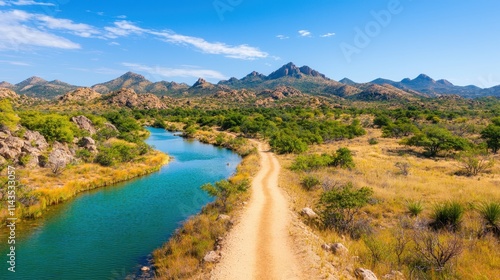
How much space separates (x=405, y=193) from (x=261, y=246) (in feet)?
51.2

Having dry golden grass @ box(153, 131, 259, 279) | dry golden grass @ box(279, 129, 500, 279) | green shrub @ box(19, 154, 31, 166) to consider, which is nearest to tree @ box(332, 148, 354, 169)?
dry golden grass @ box(279, 129, 500, 279)

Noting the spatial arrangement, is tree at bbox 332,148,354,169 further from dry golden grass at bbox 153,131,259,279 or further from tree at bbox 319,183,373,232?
dry golden grass at bbox 153,131,259,279

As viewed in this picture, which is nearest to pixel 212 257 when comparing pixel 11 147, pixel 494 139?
pixel 11 147

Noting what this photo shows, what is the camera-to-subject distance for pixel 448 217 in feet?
59.7

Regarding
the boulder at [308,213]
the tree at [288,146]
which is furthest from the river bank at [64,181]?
the tree at [288,146]

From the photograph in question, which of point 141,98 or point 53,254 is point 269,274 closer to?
point 53,254

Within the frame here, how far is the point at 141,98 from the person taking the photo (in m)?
178

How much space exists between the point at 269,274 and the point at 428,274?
6.86m

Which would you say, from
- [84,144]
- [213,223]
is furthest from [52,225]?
[84,144]

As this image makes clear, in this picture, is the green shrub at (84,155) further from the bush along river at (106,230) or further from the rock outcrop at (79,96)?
the rock outcrop at (79,96)

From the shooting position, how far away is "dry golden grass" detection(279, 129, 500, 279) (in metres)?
13.7

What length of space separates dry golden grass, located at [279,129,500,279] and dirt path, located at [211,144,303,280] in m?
2.05

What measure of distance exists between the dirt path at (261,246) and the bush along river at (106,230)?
5680mm

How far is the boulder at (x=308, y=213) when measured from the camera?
21297 millimetres
